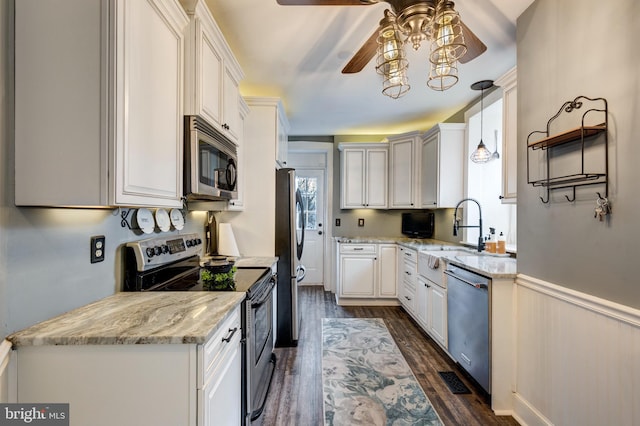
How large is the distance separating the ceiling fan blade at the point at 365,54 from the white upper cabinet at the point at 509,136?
106 cm

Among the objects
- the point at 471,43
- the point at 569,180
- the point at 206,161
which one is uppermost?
the point at 471,43

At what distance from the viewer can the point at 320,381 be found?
224 centimetres

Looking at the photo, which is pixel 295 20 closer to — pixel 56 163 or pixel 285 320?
pixel 56 163

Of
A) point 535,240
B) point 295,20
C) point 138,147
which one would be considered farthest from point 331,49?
point 535,240

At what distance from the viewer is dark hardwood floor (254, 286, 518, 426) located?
1850 millimetres

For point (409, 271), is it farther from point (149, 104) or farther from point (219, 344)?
point (149, 104)

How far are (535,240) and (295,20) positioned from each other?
2.04 meters

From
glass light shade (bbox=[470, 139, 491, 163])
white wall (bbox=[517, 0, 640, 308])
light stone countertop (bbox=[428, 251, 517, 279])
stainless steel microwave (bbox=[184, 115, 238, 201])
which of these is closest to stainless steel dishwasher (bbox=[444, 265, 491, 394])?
light stone countertop (bbox=[428, 251, 517, 279])

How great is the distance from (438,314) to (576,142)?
1783 mm

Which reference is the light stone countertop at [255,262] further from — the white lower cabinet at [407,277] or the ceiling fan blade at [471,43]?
the ceiling fan blade at [471,43]

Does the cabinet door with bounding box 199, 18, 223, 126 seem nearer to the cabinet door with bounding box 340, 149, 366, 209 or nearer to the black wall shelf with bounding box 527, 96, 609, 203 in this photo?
the black wall shelf with bounding box 527, 96, 609, 203

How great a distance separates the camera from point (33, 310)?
40.5 inches

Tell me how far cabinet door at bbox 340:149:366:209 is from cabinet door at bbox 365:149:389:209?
0.09 m

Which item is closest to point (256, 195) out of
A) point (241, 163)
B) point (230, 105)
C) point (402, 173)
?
point (241, 163)
